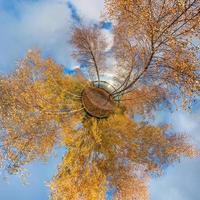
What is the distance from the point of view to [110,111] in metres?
24.3

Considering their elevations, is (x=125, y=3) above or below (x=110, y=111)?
below

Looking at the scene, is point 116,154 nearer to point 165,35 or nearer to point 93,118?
point 93,118

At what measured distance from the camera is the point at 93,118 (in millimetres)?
23969

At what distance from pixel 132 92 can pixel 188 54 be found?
9467mm

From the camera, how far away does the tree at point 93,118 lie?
21.7m

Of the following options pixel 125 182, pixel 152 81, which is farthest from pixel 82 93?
pixel 125 182

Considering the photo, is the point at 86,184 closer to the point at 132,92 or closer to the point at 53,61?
the point at 132,92

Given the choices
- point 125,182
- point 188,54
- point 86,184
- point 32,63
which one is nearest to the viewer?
point 188,54

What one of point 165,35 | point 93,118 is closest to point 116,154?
point 93,118

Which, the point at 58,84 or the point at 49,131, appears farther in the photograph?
the point at 58,84

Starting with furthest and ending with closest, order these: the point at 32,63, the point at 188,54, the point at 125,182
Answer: the point at 32,63 → the point at 125,182 → the point at 188,54

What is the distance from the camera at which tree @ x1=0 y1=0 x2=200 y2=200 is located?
21734 millimetres

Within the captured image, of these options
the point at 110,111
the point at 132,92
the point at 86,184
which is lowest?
the point at 86,184

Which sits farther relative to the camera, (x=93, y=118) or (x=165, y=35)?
(x=93, y=118)
